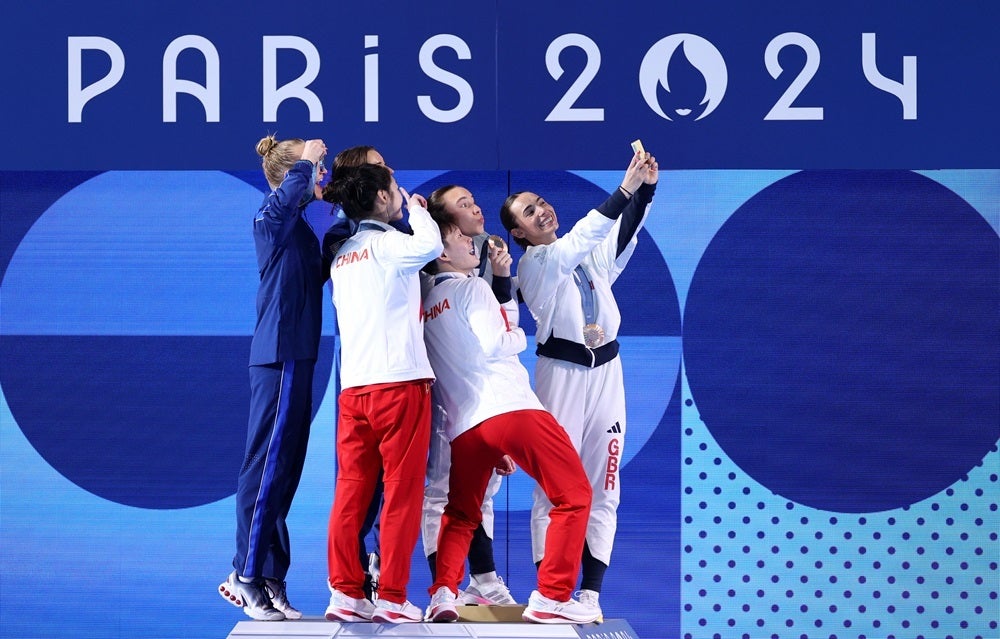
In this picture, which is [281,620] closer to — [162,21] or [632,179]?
[632,179]

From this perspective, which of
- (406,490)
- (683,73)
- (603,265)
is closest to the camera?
(406,490)

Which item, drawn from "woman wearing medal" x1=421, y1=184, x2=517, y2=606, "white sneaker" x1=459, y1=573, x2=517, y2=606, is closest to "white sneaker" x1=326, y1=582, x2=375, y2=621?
"woman wearing medal" x1=421, y1=184, x2=517, y2=606

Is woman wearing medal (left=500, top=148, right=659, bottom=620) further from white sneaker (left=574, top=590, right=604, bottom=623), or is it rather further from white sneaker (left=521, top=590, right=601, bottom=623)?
white sneaker (left=521, top=590, right=601, bottom=623)

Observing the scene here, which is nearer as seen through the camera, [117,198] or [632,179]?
[632,179]

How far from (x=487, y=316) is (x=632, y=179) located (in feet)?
2.54

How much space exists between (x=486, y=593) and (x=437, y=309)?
120 cm

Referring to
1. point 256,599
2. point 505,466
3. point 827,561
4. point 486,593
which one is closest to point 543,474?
point 505,466

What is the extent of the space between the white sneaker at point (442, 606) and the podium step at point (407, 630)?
0.05 m

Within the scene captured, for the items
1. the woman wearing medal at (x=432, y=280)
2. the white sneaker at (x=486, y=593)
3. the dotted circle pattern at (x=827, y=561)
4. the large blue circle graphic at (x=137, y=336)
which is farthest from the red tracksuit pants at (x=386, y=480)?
the dotted circle pattern at (x=827, y=561)

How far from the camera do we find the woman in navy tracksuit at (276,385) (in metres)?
3.96

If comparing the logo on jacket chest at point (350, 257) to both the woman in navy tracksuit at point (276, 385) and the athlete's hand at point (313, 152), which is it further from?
the athlete's hand at point (313, 152)

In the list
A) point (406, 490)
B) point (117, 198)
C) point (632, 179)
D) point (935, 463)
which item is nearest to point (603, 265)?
point (632, 179)

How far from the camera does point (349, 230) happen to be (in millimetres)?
4129

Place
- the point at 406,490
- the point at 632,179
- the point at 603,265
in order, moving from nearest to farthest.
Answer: the point at 406,490 < the point at 632,179 < the point at 603,265
